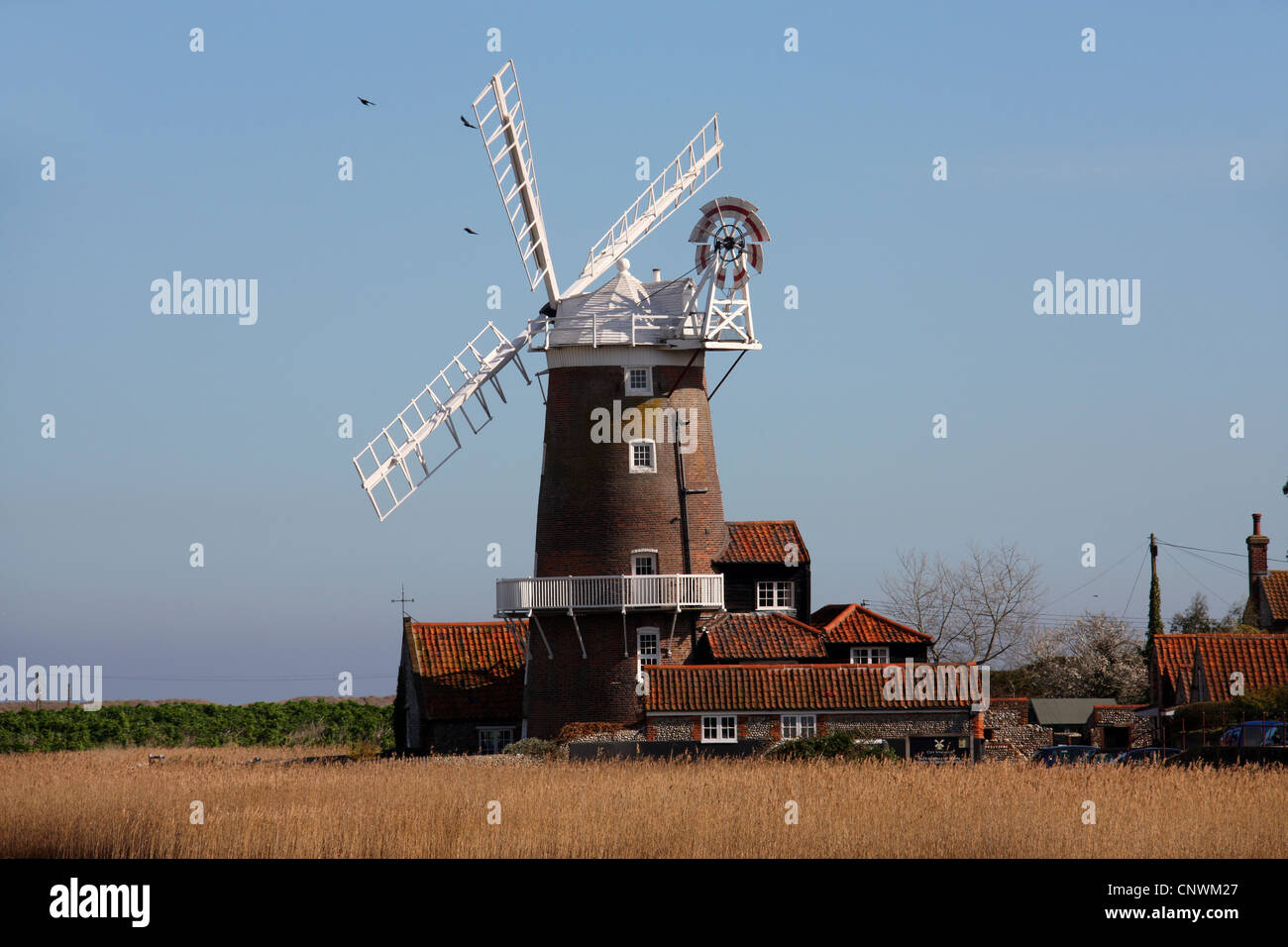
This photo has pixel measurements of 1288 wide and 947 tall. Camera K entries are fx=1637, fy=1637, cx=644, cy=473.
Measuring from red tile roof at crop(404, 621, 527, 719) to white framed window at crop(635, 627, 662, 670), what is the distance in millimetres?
4783

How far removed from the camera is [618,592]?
43969 millimetres

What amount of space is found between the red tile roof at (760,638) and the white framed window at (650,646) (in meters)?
1.66

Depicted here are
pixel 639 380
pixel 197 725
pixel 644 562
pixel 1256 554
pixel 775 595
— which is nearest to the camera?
pixel 644 562

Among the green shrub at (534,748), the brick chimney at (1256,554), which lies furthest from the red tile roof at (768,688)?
the brick chimney at (1256,554)

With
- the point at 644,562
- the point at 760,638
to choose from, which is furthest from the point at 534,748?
the point at 760,638

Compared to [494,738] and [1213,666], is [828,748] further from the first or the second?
[1213,666]

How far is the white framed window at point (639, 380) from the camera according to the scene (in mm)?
45000

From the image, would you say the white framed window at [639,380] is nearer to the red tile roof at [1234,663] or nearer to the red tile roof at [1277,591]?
the red tile roof at [1234,663]

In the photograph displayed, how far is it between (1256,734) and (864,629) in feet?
40.1

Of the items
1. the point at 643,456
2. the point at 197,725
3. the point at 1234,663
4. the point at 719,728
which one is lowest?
the point at 197,725

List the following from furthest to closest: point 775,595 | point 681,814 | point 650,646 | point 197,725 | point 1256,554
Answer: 1. point 1256,554
2. point 197,725
3. point 775,595
4. point 650,646
5. point 681,814
